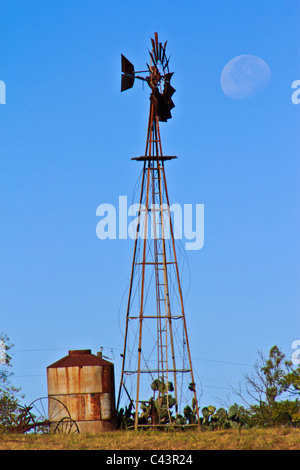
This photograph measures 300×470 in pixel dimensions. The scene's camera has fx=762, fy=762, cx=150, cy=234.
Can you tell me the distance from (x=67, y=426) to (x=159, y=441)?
5370mm

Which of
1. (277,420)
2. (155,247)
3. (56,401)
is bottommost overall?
(277,420)

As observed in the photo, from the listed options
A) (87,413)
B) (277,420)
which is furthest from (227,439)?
(277,420)

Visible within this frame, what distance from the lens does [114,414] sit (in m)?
30.1

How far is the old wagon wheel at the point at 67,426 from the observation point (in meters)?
28.9

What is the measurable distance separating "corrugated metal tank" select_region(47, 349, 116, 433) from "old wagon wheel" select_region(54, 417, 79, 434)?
0.62 ft

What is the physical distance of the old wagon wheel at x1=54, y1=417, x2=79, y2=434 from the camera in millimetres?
28922

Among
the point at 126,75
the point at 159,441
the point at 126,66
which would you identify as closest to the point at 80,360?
the point at 159,441

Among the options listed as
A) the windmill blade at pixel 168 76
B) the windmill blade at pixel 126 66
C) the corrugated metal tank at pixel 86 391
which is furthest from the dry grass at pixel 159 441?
the windmill blade at pixel 126 66

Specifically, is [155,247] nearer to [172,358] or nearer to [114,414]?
[172,358]

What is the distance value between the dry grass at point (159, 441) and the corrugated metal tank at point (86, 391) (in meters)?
1.94

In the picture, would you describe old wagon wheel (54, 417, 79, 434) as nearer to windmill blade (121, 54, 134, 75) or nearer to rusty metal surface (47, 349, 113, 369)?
rusty metal surface (47, 349, 113, 369)

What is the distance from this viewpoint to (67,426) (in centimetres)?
2919
